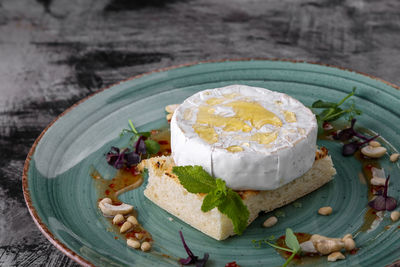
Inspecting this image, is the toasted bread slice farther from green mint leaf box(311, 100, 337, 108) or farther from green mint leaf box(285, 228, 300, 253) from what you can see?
green mint leaf box(311, 100, 337, 108)

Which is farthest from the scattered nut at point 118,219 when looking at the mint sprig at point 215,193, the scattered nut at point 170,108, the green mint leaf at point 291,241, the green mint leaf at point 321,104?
the green mint leaf at point 321,104

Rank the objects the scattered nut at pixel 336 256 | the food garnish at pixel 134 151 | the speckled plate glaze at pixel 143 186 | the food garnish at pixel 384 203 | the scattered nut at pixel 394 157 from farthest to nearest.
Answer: the food garnish at pixel 134 151 → the scattered nut at pixel 394 157 → the food garnish at pixel 384 203 → the speckled plate glaze at pixel 143 186 → the scattered nut at pixel 336 256

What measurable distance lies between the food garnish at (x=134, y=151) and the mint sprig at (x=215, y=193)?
75 cm

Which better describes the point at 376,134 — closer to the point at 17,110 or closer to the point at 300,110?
the point at 300,110

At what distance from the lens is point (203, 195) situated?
340cm

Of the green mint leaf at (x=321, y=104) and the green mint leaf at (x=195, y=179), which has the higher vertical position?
the green mint leaf at (x=195, y=179)

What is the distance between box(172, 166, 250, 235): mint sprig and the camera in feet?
10.8

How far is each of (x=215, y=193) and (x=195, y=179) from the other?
0.16 meters

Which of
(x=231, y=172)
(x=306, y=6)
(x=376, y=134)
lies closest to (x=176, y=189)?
(x=231, y=172)

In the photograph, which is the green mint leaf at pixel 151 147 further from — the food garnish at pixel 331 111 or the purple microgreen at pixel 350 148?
the purple microgreen at pixel 350 148

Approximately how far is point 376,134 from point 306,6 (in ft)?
9.85

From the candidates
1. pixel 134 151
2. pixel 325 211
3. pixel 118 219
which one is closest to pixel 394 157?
pixel 325 211

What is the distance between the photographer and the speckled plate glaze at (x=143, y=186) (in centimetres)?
333

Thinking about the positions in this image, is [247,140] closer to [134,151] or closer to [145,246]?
→ [145,246]
